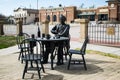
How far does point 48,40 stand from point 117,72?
238 centimetres

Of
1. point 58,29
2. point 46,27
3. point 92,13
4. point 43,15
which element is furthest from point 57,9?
point 58,29

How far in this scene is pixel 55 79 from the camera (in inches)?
263

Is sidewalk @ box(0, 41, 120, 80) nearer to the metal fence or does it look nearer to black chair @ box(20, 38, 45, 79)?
black chair @ box(20, 38, 45, 79)

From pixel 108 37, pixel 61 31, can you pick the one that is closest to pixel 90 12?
pixel 108 37

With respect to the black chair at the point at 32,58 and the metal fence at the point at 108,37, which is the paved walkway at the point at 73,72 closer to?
the black chair at the point at 32,58

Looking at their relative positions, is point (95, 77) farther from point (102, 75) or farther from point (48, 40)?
point (48, 40)

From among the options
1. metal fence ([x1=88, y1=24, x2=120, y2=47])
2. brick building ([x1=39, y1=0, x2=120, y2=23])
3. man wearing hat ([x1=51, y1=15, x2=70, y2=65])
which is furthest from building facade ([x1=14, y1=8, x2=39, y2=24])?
man wearing hat ([x1=51, y1=15, x2=70, y2=65])

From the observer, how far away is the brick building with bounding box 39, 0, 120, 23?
208 feet

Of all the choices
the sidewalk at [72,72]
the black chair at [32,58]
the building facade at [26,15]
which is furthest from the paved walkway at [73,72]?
the building facade at [26,15]

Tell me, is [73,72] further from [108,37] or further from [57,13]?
[57,13]

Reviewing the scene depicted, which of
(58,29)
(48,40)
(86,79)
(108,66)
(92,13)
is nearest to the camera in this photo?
(86,79)

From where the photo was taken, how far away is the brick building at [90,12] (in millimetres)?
63375

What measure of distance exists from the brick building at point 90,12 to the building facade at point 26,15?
4.93m

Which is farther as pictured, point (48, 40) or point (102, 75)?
point (48, 40)
